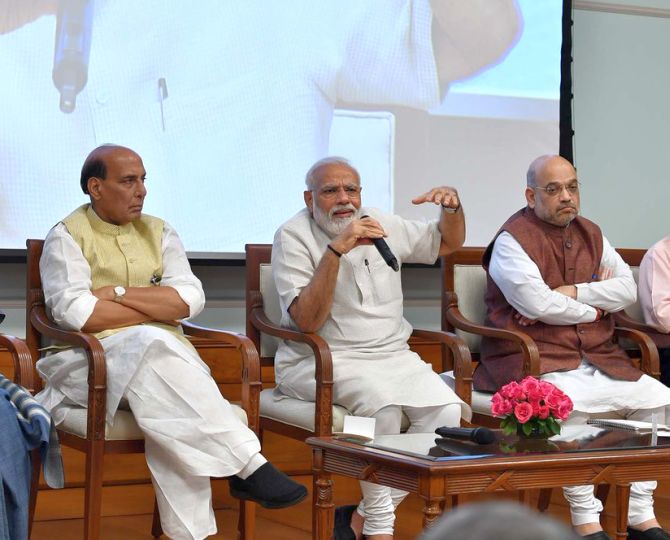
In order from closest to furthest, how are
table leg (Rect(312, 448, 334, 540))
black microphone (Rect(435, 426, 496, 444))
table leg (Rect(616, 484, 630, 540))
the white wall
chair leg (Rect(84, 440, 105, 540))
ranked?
black microphone (Rect(435, 426, 496, 444)) → table leg (Rect(312, 448, 334, 540)) → chair leg (Rect(84, 440, 105, 540)) → table leg (Rect(616, 484, 630, 540)) → the white wall

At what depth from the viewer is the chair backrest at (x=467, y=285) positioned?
376cm

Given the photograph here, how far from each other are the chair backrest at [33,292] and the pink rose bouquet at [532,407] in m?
1.41

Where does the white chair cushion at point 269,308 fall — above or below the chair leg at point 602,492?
above

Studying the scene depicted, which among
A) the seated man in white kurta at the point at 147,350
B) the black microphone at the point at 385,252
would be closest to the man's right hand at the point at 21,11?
the seated man in white kurta at the point at 147,350

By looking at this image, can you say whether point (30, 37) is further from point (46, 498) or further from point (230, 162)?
point (46, 498)

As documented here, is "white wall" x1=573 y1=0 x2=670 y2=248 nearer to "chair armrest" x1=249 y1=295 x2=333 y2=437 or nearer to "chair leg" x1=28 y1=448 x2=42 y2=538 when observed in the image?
"chair armrest" x1=249 y1=295 x2=333 y2=437

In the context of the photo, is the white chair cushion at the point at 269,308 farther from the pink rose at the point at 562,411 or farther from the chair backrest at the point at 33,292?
the pink rose at the point at 562,411

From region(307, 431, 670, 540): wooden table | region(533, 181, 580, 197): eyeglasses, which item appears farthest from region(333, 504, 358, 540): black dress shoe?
region(533, 181, 580, 197): eyeglasses

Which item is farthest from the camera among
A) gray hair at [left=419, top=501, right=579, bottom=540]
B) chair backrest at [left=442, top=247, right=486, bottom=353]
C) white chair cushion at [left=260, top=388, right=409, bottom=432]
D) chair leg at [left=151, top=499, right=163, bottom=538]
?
chair backrest at [left=442, top=247, right=486, bottom=353]

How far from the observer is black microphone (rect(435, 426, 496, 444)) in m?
2.47

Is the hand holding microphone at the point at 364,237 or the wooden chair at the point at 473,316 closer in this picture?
the hand holding microphone at the point at 364,237

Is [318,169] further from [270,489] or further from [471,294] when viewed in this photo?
[270,489]

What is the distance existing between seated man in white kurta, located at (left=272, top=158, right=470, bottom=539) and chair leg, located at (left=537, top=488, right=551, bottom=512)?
0.63 meters

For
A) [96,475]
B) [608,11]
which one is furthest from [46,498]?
[608,11]
